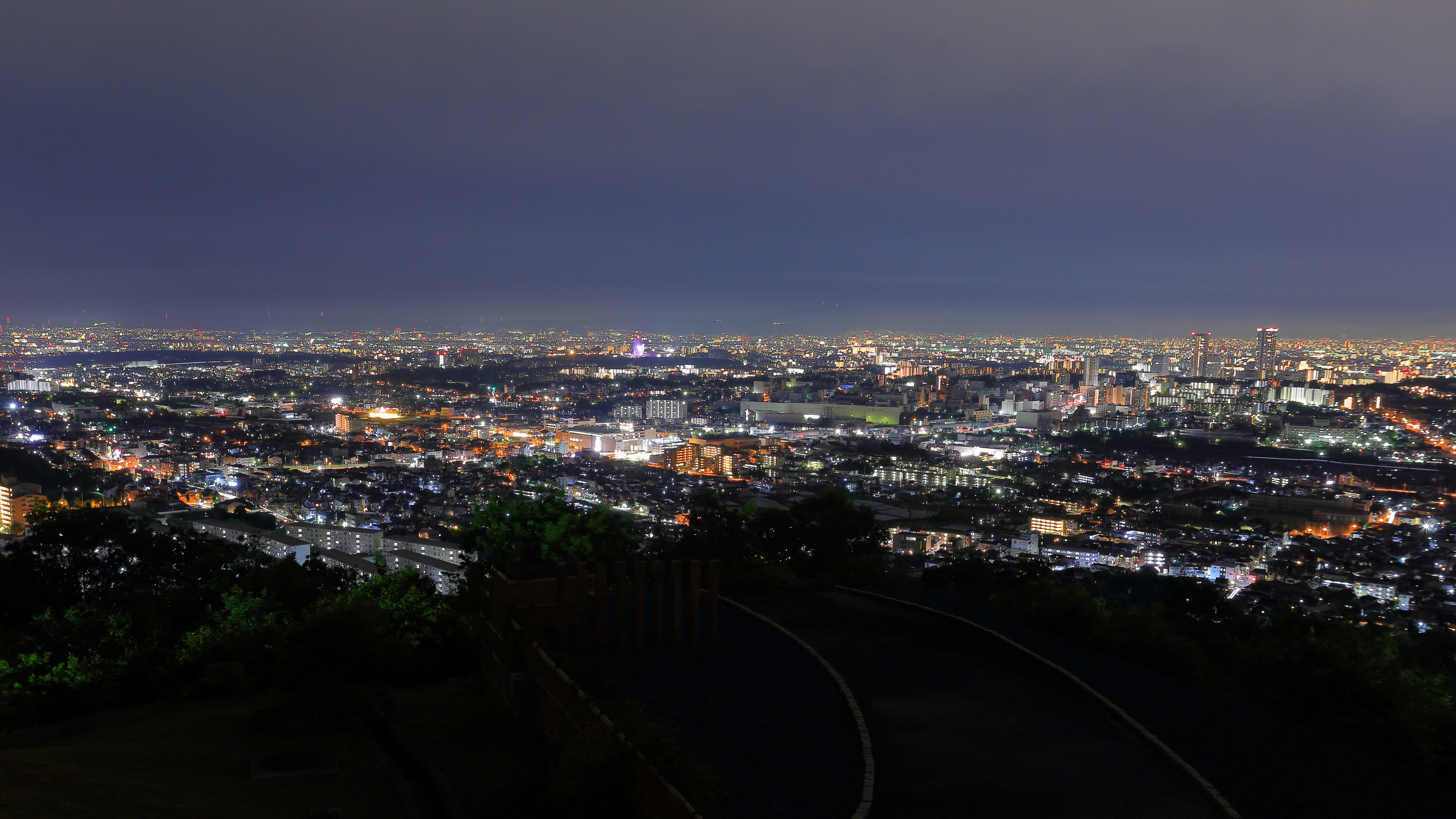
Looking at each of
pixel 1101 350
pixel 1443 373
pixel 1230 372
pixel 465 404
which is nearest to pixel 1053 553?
pixel 1443 373

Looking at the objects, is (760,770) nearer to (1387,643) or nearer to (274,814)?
(274,814)

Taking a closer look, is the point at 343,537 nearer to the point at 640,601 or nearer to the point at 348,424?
the point at 640,601

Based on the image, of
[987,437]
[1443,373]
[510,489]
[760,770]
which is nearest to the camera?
[760,770]

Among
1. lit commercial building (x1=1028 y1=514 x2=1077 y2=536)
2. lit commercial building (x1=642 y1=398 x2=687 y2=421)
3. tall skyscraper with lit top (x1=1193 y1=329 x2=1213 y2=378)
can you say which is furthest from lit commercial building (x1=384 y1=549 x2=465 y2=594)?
tall skyscraper with lit top (x1=1193 y1=329 x2=1213 y2=378)

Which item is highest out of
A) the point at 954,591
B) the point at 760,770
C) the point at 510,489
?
the point at 760,770

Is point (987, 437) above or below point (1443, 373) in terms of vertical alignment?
below

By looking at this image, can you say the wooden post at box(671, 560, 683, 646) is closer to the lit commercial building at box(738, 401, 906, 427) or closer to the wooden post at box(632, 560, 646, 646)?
the wooden post at box(632, 560, 646, 646)
